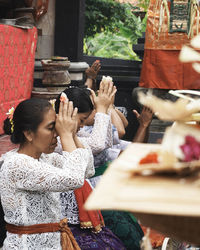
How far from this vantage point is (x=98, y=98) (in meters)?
3.54

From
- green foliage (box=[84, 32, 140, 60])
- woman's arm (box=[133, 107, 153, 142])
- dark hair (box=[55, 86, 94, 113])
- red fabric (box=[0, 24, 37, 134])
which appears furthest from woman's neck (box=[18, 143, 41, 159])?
green foliage (box=[84, 32, 140, 60])

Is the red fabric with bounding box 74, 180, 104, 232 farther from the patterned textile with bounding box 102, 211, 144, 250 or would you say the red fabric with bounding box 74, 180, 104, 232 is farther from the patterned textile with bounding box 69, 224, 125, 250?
the patterned textile with bounding box 102, 211, 144, 250

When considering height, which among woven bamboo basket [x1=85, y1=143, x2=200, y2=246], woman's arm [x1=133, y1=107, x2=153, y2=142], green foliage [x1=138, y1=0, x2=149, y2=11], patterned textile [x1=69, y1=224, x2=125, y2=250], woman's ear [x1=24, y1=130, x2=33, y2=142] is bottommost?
patterned textile [x1=69, y1=224, x2=125, y2=250]

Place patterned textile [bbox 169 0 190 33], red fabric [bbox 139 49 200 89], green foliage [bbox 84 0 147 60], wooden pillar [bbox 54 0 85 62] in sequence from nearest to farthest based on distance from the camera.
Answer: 1. wooden pillar [bbox 54 0 85 62]
2. patterned textile [bbox 169 0 190 33]
3. red fabric [bbox 139 49 200 89]
4. green foliage [bbox 84 0 147 60]

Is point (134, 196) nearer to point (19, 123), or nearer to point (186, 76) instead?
point (19, 123)

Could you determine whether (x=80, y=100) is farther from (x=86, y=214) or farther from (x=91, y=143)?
(x=86, y=214)

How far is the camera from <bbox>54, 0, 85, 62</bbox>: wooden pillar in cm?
695

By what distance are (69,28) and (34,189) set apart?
4.76 m

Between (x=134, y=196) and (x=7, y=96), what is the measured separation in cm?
424

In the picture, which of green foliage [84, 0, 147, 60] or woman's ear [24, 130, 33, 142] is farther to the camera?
green foliage [84, 0, 147, 60]

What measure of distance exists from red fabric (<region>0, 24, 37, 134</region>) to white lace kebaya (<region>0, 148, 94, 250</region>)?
2.44 m

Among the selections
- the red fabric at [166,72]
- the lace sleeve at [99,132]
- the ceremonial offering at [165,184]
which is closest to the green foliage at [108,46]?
the red fabric at [166,72]

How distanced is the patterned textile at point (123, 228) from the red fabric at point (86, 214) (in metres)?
0.24

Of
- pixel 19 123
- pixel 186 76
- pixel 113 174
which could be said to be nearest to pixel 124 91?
pixel 186 76
